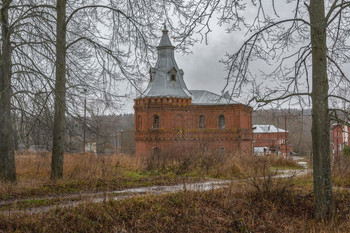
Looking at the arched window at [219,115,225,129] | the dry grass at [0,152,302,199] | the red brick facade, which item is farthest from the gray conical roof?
the dry grass at [0,152,302,199]

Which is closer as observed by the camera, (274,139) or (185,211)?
(185,211)

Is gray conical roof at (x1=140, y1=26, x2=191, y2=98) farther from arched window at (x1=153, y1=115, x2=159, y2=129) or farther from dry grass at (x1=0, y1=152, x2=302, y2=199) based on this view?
dry grass at (x1=0, y1=152, x2=302, y2=199)

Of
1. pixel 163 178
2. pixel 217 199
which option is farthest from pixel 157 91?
pixel 217 199

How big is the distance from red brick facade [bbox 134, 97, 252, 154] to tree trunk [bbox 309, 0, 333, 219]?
2553 cm

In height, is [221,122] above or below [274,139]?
above

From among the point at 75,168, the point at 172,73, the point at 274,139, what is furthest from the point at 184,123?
the point at 75,168

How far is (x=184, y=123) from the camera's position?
33656 millimetres

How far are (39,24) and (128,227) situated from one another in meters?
6.68

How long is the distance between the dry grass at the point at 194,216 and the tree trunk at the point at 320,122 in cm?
46

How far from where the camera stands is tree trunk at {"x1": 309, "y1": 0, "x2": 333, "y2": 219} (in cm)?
627

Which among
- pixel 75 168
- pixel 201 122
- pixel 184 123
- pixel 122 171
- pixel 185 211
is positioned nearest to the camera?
pixel 185 211

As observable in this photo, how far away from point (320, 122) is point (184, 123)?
1081 inches

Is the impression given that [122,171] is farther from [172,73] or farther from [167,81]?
[172,73]

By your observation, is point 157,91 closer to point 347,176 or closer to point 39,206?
point 347,176
